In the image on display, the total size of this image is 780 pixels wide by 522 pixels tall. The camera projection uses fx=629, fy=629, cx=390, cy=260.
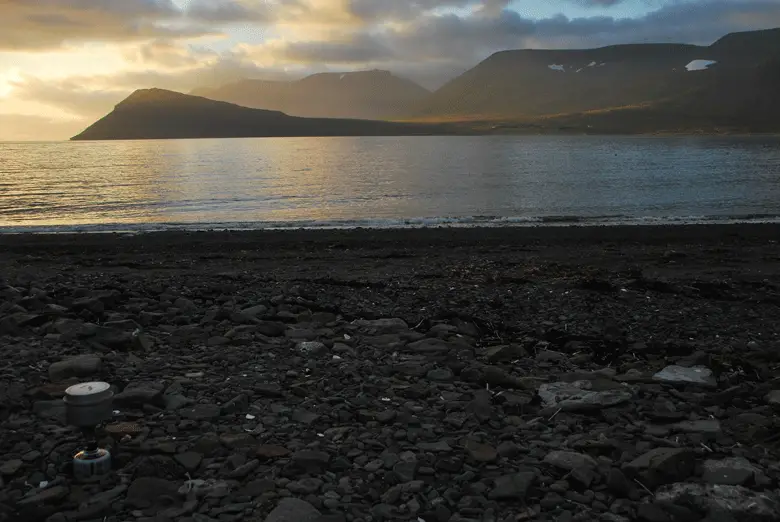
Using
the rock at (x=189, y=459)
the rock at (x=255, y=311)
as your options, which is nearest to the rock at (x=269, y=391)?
the rock at (x=189, y=459)

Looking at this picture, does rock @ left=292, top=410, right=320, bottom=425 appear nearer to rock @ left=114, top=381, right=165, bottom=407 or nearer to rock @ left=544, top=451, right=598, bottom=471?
rock @ left=114, top=381, right=165, bottom=407

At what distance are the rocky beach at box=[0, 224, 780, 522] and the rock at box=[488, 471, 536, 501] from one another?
0.02m

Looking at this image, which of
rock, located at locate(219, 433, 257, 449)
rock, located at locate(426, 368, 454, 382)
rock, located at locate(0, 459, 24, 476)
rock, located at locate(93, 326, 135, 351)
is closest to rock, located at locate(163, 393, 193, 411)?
rock, located at locate(219, 433, 257, 449)

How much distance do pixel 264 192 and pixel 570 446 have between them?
39891 mm

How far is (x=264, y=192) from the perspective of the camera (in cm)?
4406

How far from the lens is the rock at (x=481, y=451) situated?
5.85 meters

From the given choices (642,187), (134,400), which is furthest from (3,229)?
(642,187)

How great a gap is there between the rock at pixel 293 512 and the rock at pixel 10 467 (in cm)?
239

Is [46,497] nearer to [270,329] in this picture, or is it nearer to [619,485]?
[619,485]

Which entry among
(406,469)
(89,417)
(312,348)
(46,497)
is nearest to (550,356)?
(312,348)

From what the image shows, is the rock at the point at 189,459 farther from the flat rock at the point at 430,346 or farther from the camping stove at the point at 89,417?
the flat rock at the point at 430,346

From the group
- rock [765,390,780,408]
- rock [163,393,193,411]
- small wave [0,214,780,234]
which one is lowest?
small wave [0,214,780,234]

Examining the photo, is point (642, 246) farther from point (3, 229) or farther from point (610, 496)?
point (3, 229)

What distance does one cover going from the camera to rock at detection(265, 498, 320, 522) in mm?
4801
